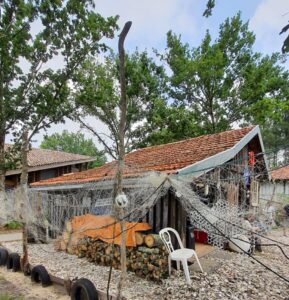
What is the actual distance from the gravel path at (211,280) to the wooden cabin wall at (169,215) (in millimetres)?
799

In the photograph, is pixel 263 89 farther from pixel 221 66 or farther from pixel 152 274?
pixel 152 274

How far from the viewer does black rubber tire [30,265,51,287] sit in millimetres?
5070

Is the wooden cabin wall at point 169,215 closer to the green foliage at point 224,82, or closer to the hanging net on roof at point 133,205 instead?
the hanging net on roof at point 133,205

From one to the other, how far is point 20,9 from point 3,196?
7.02 meters

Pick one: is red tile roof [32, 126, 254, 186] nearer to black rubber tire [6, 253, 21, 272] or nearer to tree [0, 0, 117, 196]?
black rubber tire [6, 253, 21, 272]

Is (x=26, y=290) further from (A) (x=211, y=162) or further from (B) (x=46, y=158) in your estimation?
(B) (x=46, y=158)

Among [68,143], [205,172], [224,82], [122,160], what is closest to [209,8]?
[122,160]

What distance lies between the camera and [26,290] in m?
4.91

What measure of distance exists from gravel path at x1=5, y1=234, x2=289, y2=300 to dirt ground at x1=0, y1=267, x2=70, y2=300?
496 mm

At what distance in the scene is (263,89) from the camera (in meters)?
15.1

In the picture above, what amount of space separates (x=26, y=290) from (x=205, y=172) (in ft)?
12.4

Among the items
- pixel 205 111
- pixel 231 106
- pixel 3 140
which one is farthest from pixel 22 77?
pixel 231 106

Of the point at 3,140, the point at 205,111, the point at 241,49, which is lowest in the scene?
the point at 3,140

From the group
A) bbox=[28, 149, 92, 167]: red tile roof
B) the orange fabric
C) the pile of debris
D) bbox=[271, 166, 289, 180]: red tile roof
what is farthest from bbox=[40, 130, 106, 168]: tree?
the orange fabric
